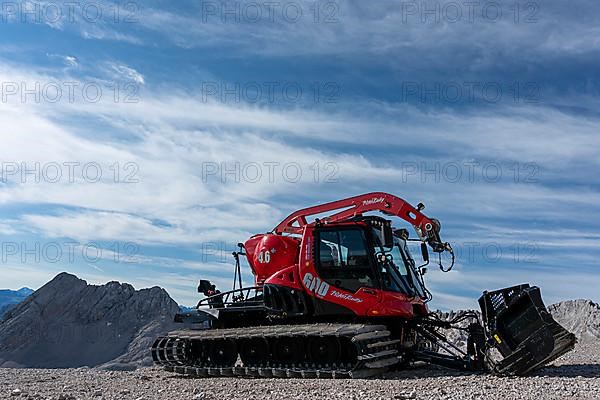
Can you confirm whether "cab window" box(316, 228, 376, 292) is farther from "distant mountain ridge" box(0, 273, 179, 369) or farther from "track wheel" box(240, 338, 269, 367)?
"distant mountain ridge" box(0, 273, 179, 369)

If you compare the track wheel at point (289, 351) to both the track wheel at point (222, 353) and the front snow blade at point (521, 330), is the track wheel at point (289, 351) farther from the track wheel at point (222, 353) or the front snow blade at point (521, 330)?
the front snow blade at point (521, 330)

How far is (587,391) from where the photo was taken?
884 cm

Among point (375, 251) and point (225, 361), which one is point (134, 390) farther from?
point (375, 251)

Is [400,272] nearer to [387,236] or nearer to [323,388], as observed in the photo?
[387,236]

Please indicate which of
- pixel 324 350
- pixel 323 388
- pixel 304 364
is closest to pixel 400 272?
pixel 324 350

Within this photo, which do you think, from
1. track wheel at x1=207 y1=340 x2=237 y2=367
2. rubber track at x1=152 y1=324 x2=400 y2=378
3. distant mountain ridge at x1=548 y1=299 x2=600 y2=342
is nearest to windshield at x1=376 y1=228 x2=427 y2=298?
rubber track at x1=152 y1=324 x2=400 y2=378

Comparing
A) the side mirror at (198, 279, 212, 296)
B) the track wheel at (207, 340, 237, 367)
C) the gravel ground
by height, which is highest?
the side mirror at (198, 279, 212, 296)

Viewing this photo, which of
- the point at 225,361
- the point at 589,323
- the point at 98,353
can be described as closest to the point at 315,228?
the point at 225,361

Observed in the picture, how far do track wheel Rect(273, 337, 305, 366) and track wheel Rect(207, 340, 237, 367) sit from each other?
3.55ft

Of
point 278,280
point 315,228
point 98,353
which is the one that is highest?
point 315,228

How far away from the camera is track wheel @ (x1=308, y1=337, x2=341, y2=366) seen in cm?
1175

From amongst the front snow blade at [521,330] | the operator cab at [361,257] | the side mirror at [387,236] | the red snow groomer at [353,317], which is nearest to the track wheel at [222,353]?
the red snow groomer at [353,317]

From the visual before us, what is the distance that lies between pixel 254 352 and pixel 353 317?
212 centimetres

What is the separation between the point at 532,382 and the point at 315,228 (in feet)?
16.2
